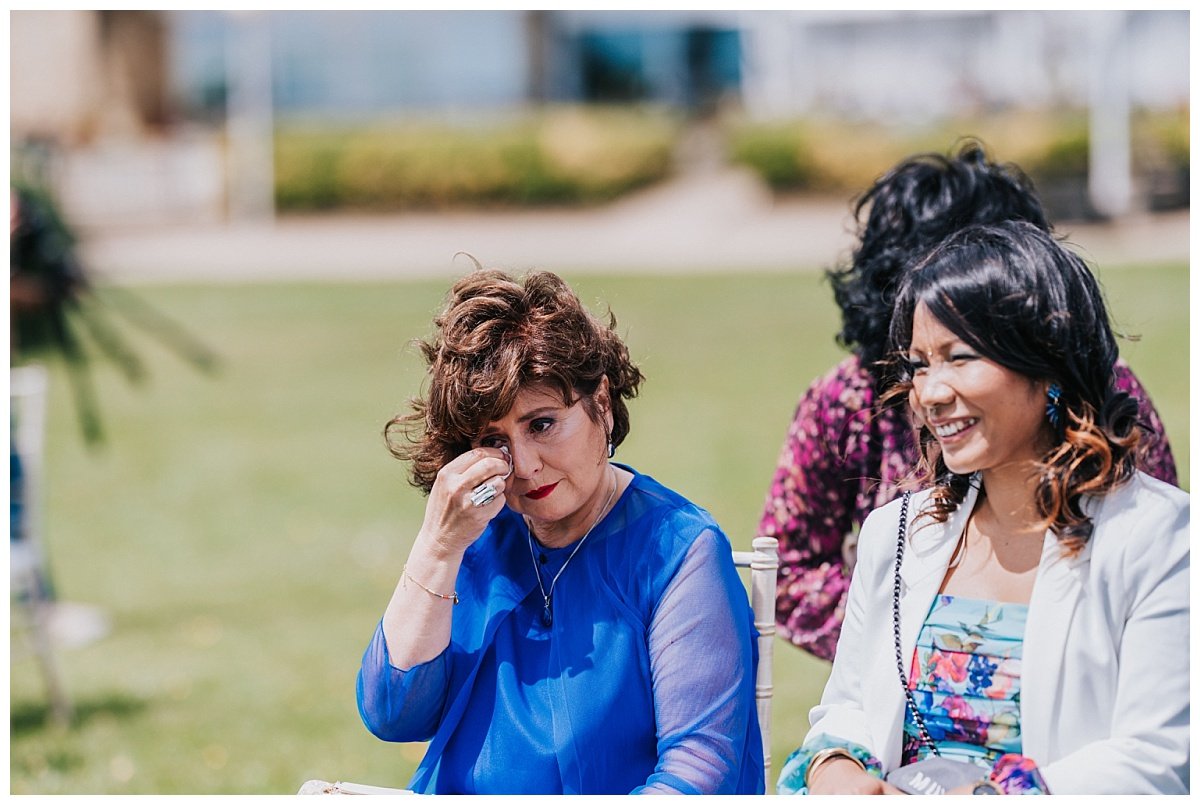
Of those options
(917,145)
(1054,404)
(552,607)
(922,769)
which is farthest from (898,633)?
(917,145)

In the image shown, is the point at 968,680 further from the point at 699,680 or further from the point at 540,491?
the point at 540,491

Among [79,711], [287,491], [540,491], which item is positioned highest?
[540,491]

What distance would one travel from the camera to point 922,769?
6.71 feet

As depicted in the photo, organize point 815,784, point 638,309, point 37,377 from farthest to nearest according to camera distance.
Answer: point 638,309 < point 37,377 < point 815,784

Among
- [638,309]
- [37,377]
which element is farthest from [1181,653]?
[638,309]

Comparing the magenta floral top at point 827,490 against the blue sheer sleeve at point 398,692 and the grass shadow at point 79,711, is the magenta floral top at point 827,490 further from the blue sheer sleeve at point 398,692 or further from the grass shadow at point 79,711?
the grass shadow at point 79,711

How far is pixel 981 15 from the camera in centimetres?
2445

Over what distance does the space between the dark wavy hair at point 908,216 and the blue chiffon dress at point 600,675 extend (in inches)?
24.1

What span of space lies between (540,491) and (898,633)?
1.97ft

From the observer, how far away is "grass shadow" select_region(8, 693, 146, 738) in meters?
5.28

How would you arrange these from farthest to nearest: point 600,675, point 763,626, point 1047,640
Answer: point 763,626, point 600,675, point 1047,640

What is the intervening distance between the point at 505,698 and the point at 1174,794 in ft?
3.33

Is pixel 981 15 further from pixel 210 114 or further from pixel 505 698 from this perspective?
pixel 505 698

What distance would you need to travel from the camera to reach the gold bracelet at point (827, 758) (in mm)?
2115
